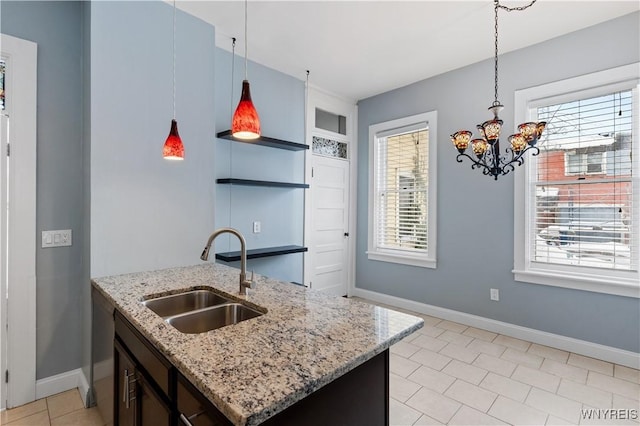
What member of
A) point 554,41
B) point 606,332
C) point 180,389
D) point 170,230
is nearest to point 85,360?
point 170,230

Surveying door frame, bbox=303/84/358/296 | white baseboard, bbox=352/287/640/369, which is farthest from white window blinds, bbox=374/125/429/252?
white baseboard, bbox=352/287/640/369

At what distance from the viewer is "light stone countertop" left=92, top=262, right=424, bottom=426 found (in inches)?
33.7

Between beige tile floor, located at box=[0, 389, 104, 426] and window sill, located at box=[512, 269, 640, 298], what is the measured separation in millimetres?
3800

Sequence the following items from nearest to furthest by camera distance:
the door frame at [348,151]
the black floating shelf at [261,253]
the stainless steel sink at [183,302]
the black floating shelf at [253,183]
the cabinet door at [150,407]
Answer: the cabinet door at [150,407] < the stainless steel sink at [183,302] < the black floating shelf at [261,253] < the black floating shelf at [253,183] < the door frame at [348,151]

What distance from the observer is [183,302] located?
190cm

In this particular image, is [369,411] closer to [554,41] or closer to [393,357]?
[393,357]

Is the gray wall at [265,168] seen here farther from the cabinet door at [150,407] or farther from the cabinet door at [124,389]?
the cabinet door at [150,407]

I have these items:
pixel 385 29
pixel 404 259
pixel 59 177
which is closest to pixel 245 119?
pixel 59 177

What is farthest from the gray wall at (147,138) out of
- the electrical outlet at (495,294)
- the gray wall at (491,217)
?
the electrical outlet at (495,294)

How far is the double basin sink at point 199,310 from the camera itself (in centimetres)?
158

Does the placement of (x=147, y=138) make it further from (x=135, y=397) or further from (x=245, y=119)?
(x=135, y=397)

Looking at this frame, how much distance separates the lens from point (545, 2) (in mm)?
2547

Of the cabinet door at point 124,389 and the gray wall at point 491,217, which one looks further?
the gray wall at point 491,217

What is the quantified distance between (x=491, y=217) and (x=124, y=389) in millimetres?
3547
